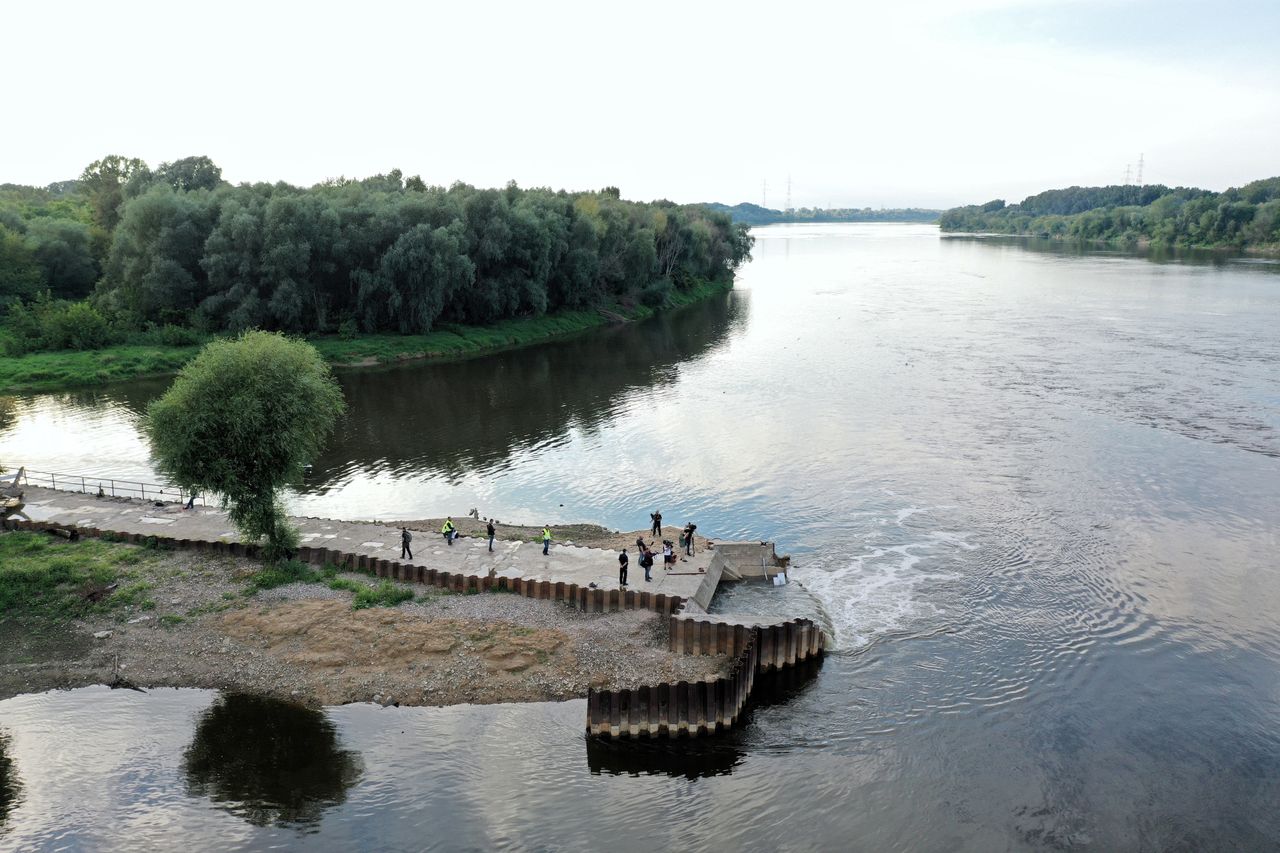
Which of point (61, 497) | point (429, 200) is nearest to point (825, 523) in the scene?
point (61, 497)

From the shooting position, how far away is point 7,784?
27469mm

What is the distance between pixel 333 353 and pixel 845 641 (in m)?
73.1

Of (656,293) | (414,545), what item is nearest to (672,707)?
(414,545)

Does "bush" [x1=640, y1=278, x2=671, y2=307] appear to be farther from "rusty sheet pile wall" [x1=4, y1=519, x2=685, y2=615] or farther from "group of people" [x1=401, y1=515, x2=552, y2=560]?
"rusty sheet pile wall" [x1=4, y1=519, x2=685, y2=615]

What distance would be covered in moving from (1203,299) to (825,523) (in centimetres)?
11201

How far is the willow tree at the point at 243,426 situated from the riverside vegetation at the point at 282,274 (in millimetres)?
56271

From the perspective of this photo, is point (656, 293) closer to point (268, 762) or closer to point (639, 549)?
point (639, 549)

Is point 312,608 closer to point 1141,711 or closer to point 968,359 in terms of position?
point 1141,711

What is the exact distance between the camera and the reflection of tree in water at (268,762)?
2681 centimetres

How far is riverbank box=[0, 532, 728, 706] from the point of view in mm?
32188

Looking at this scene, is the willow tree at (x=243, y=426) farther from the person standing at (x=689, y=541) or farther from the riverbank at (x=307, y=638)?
the person standing at (x=689, y=541)

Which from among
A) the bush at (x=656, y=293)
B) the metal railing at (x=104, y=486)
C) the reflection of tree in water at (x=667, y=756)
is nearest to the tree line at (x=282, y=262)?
the bush at (x=656, y=293)

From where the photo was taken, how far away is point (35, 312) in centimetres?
9475

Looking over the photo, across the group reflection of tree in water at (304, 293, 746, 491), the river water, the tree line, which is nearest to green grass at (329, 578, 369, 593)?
the river water
